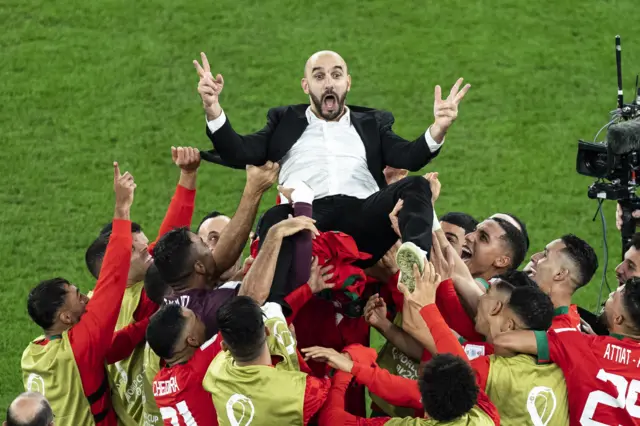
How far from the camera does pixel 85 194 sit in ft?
31.5

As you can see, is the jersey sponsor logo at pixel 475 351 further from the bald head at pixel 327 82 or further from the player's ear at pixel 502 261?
the bald head at pixel 327 82

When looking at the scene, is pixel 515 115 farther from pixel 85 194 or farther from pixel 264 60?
pixel 85 194

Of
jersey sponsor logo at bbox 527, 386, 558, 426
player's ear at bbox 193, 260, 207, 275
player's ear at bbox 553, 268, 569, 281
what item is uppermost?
player's ear at bbox 193, 260, 207, 275

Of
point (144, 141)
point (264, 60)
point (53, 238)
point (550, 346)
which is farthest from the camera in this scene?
point (264, 60)

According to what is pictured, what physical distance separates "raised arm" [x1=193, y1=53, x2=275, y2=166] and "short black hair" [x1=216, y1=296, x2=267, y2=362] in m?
1.04

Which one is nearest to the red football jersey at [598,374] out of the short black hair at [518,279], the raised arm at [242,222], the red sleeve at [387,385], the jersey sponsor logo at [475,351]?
the short black hair at [518,279]

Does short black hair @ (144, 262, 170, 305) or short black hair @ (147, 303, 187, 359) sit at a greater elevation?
short black hair @ (144, 262, 170, 305)

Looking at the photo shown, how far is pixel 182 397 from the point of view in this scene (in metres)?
4.84

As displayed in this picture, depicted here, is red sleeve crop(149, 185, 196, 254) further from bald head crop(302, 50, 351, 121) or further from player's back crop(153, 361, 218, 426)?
player's back crop(153, 361, 218, 426)

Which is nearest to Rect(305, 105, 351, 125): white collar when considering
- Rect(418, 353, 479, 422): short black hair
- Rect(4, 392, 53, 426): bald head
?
Rect(418, 353, 479, 422): short black hair

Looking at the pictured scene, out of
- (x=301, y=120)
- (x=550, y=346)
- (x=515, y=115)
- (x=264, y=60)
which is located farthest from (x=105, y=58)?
(x=550, y=346)

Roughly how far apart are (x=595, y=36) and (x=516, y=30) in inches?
29.3

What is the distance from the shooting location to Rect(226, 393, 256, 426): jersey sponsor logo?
4.59 metres

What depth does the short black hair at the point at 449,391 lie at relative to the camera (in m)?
4.30
